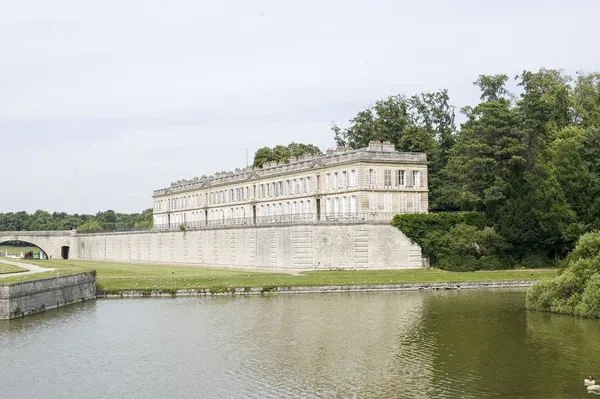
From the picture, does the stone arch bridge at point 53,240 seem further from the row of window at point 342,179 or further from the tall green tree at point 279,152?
the row of window at point 342,179

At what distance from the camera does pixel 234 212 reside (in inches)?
3155

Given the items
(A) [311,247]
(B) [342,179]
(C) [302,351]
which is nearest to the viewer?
(C) [302,351]

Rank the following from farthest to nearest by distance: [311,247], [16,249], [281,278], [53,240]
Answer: [16,249], [53,240], [311,247], [281,278]

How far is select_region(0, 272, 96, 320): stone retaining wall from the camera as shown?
3716 centimetres

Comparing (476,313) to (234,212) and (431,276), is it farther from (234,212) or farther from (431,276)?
(234,212)

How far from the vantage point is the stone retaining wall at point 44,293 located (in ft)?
122

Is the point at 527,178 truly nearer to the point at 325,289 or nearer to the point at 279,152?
the point at 325,289

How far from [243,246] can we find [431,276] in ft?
66.4

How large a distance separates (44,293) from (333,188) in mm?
28000

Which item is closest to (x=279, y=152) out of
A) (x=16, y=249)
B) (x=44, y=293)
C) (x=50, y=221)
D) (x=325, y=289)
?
(x=325, y=289)

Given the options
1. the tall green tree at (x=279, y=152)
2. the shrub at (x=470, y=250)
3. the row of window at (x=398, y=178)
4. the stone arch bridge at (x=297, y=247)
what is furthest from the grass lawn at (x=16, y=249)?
the shrub at (x=470, y=250)

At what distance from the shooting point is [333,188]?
62688 millimetres

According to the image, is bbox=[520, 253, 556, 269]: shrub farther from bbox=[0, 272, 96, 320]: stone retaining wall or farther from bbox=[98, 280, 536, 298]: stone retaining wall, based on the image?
bbox=[0, 272, 96, 320]: stone retaining wall

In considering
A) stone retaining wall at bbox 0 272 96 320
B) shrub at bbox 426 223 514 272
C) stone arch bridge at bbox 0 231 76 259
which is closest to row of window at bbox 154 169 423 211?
shrub at bbox 426 223 514 272
